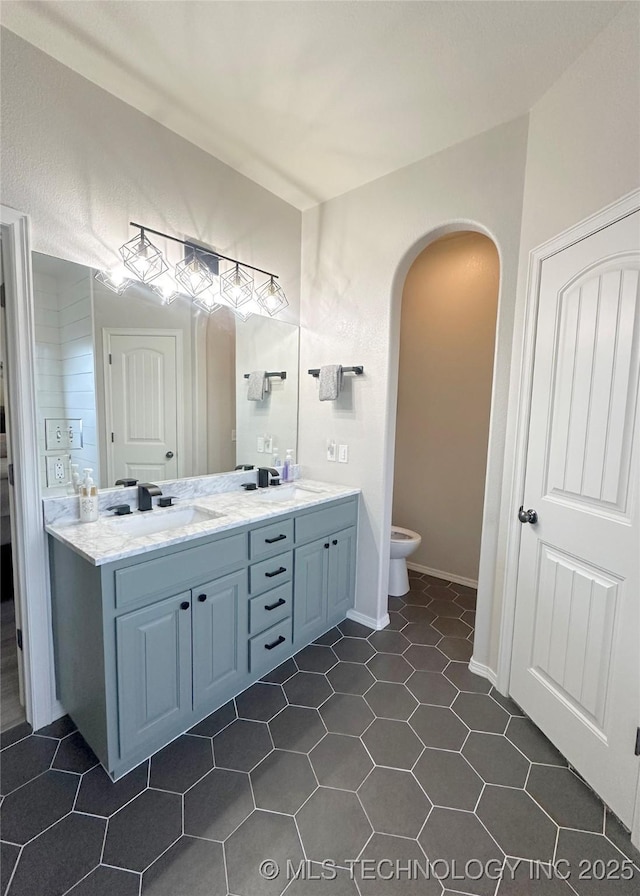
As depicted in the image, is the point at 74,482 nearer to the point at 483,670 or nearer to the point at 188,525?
the point at 188,525

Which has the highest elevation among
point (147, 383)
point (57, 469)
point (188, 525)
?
point (147, 383)

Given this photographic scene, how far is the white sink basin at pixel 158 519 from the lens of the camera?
1.78 m

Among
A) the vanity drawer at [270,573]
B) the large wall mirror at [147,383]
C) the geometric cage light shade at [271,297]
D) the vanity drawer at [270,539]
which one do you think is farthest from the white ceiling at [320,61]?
the vanity drawer at [270,573]

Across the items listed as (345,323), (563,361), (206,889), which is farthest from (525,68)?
(206,889)

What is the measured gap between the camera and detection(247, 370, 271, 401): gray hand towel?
255 cm

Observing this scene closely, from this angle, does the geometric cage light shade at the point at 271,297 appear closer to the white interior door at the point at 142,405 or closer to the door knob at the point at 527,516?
the white interior door at the point at 142,405

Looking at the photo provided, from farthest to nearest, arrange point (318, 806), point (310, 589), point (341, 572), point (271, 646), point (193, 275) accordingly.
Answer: point (341, 572) → point (310, 589) → point (193, 275) → point (271, 646) → point (318, 806)

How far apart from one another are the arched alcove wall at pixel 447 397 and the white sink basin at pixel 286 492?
4.24 ft

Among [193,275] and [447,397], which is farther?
[447,397]

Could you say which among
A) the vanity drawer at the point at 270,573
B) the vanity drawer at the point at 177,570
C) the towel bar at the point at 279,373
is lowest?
the vanity drawer at the point at 270,573

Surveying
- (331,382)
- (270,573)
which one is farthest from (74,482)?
(331,382)

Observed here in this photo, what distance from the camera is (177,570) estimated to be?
1.54 metres

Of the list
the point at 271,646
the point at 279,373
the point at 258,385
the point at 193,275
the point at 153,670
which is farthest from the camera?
the point at 279,373

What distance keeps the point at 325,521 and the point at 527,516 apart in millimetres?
1049
